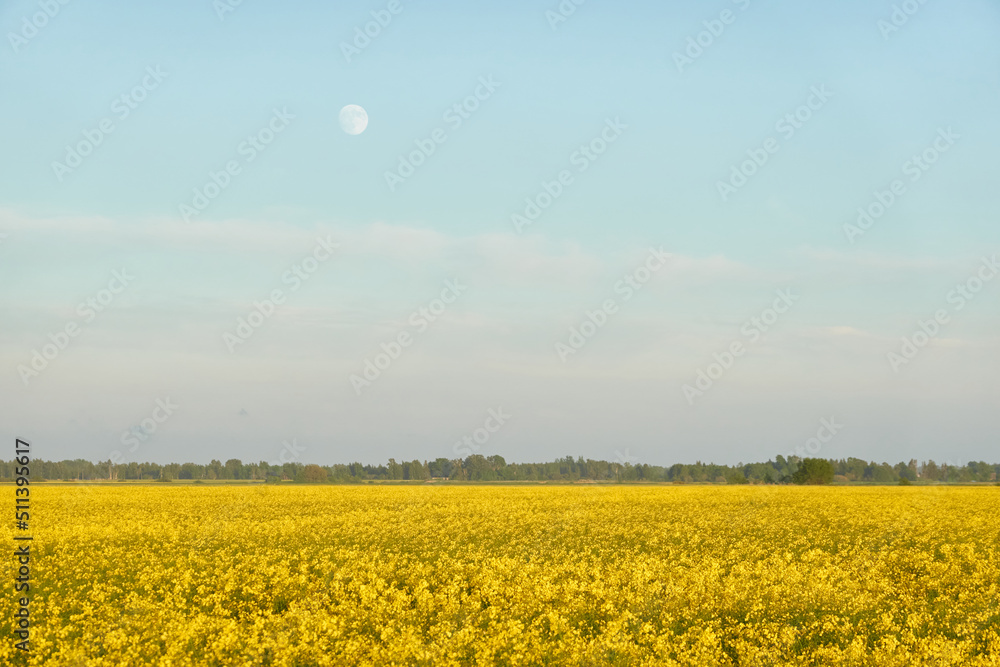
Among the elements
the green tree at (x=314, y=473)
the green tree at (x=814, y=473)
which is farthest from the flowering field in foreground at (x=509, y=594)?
the green tree at (x=314, y=473)

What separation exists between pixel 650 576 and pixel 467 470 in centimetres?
16453

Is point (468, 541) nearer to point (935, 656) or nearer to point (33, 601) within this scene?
point (33, 601)

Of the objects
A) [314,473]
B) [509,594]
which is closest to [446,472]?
[314,473]

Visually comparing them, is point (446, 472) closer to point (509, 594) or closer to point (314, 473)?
point (314, 473)

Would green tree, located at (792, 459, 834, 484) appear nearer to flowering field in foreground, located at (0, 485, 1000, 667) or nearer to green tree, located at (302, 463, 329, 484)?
flowering field in foreground, located at (0, 485, 1000, 667)

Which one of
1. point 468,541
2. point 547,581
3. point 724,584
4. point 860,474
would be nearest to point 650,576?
point 724,584

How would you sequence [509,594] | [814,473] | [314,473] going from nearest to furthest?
[509,594]
[814,473]
[314,473]

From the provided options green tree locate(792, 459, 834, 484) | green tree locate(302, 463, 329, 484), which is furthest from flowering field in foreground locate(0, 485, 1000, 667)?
green tree locate(302, 463, 329, 484)

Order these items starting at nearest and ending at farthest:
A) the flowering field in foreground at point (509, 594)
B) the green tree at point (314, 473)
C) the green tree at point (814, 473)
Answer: the flowering field in foreground at point (509, 594) < the green tree at point (814, 473) < the green tree at point (314, 473)

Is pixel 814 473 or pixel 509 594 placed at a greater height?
pixel 509 594

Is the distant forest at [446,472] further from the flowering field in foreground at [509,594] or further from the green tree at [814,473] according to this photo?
the flowering field in foreground at [509,594]

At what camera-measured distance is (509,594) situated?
15156 mm

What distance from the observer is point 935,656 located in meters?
11.2

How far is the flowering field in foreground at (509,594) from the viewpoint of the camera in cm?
1155
